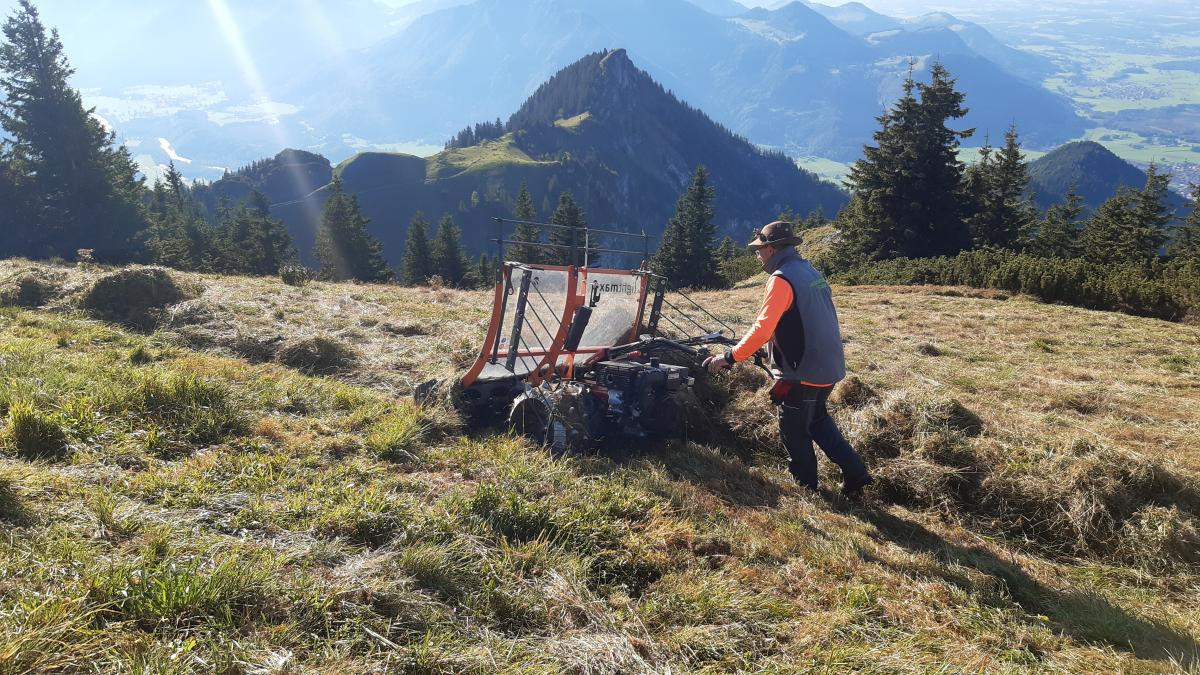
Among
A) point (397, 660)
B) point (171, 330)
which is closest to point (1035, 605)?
point (397, 660)

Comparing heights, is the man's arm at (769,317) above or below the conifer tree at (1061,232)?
below

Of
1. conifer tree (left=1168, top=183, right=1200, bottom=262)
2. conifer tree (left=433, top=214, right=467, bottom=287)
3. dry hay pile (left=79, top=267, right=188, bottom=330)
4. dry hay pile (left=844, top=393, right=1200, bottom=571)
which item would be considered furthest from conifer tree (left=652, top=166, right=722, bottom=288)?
dry hay pile (left=844, top=393, right=1200, bottom=571)

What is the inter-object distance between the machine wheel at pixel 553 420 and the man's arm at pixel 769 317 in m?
2.06

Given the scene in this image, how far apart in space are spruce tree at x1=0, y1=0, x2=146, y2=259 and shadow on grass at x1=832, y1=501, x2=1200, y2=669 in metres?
42.6

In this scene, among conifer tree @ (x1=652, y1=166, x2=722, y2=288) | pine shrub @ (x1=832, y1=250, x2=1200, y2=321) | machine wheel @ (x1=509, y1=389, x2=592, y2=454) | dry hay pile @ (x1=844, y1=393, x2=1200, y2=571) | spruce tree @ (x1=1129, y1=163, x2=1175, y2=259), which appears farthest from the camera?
conifer tree @ (x1=652, y1=166, x2=722, y2=288)

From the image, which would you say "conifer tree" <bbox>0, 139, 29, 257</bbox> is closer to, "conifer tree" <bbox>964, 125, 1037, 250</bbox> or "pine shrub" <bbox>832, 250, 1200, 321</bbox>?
"pine shrub" <bbox>832, 250, 1200, 321</bbox>

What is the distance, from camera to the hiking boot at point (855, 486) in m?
5.53

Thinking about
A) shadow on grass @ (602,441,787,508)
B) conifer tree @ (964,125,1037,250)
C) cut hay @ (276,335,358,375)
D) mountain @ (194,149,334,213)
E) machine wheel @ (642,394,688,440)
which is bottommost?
shadow on grass @ (602,441,787,508)

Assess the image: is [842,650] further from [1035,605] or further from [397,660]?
[397,660]

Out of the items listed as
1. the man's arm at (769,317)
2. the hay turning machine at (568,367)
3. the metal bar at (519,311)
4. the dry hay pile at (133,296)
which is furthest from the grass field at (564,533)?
the dry hay pile at (133,296)

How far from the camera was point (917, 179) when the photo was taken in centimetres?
3400

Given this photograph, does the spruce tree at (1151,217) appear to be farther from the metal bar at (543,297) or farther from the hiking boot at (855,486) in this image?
the metal bar at (543,297)

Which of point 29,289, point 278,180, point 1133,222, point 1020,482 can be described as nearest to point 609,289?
point 1020,482

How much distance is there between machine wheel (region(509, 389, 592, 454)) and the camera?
247 inches
